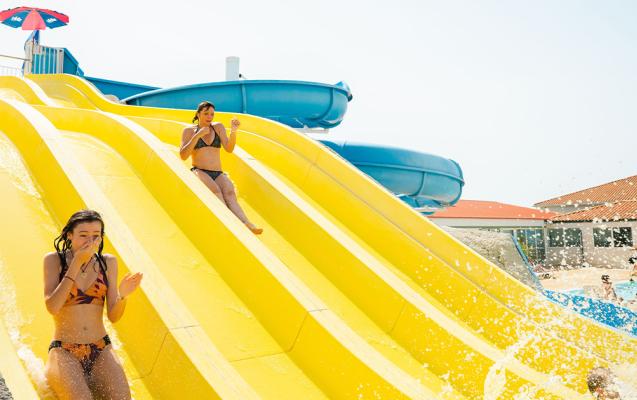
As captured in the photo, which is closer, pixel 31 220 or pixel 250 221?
pixel 31 220

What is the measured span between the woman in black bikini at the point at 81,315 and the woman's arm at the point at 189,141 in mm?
2487

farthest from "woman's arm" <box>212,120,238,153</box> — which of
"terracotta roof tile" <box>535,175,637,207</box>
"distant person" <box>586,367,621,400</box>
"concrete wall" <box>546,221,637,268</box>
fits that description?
"terracotta roof tile" <box>535,175,637,207</box>

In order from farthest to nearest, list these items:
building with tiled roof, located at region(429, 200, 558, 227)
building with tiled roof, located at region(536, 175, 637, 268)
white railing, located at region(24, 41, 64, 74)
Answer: building with tiled roof, located at region(429, 200, 558, 227)
building with tiled roof, located at region(536, 175, 637, 268)
white railing, located at region(24, 41, 64, 74)

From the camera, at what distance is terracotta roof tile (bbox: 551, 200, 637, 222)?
25828mm

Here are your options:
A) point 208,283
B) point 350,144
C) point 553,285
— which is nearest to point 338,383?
point 208,283

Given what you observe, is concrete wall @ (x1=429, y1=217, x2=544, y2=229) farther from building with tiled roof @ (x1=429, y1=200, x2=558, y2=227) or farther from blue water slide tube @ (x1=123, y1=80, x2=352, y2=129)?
blue water slide tube @ (x1=123, y1=80, x2=352, y2=129)

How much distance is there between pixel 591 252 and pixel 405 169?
20.2 meters

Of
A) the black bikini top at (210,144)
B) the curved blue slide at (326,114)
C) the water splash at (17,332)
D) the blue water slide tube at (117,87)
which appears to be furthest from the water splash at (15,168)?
the blue water slide tube at (117,87)

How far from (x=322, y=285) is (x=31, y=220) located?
2340 millimetres

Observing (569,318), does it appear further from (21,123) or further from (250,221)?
(21,123)

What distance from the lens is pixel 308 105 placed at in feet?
36.4

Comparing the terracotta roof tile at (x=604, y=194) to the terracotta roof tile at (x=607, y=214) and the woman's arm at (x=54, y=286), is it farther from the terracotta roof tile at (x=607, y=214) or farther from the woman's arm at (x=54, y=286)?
the woman's arm at (x=54, y=286)

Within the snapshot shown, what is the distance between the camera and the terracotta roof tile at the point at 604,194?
30.9 metres

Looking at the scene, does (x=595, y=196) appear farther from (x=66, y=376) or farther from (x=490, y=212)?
(x=66, y=376)
